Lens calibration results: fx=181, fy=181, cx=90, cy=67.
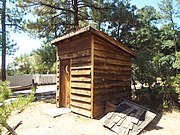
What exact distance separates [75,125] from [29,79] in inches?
853

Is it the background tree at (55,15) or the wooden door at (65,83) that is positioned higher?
the background tree at (55,15)

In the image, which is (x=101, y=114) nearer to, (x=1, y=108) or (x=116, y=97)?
(x=116, y=97)

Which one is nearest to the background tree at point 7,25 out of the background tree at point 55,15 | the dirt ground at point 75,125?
the background tree at point 55,15

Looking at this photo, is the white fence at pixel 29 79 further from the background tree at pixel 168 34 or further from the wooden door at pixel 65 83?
the background tree at pixel 168 34

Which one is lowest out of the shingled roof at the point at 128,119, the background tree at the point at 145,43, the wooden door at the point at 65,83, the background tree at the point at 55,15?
the shingled roof at the point at 128,119

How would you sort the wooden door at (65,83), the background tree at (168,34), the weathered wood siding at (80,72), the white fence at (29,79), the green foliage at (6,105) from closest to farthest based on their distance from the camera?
the green foliage at (6,105) → the weathered wood siding at (80,72) → the wooden door at (65,83) → the background tree at (168,34) → the white fence at (29,79)

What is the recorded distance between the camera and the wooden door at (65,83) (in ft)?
27.1

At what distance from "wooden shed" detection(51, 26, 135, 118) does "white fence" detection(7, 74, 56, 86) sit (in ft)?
58.5

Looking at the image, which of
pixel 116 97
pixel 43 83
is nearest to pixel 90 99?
pixel 116 97

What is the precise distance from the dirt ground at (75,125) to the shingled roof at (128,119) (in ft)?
0.62

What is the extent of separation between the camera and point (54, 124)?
20.7 ft

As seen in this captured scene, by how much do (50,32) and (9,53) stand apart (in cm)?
691

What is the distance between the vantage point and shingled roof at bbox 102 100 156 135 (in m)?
5.45

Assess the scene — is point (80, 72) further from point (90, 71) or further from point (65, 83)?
point (65, 83)
